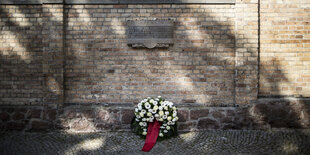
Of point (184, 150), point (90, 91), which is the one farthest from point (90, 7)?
point (184, 150)

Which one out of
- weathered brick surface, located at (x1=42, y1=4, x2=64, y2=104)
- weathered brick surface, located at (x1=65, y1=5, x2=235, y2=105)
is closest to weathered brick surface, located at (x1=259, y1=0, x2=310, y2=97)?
weathered brick surface, located at (x1=65, y1=5, x2=235, y2=105)

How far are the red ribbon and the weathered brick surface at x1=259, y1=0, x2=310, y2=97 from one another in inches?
107

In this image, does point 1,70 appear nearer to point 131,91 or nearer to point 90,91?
point 90,91

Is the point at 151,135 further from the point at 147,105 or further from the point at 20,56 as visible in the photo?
the point at 20,56

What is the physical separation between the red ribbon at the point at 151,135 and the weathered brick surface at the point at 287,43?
272 centimetres

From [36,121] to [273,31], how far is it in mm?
5611

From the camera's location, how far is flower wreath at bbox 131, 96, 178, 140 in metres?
4.18

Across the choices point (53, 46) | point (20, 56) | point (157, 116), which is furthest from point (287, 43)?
point (20, 56)

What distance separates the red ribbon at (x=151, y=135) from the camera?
393 cm

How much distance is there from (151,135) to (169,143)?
39cm

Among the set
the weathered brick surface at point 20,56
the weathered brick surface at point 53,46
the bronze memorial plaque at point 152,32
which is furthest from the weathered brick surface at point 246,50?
the weathered brick surface at point 20,56

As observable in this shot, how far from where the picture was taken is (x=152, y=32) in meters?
4.55

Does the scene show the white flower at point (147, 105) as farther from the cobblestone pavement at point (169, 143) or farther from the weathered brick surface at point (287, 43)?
the weathered brick surface at point (287, 43)

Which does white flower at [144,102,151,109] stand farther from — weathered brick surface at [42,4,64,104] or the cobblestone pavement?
weathered brick surface at [42,4,64,104]
